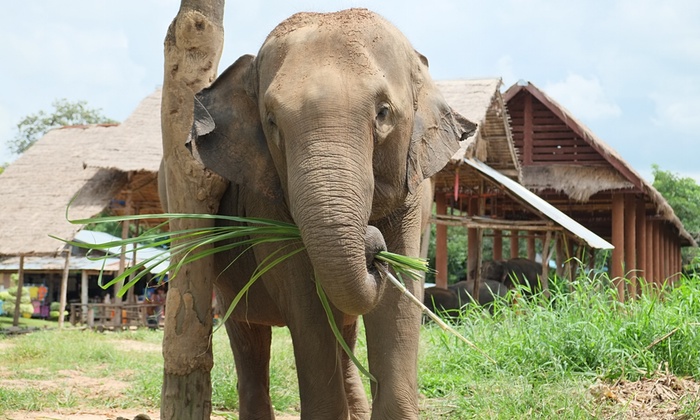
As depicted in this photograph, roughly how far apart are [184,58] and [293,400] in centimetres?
332

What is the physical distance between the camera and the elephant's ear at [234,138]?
408 centimetres

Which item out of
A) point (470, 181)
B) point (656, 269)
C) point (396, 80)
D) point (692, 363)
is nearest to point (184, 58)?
point (396, 80)

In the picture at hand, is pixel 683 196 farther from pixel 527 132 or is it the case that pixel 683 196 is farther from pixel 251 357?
pixel 251 357

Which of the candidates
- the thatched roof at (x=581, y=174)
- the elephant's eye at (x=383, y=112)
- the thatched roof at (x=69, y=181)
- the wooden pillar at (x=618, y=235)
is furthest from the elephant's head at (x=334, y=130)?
the thatched roof at (x=581, y=174)

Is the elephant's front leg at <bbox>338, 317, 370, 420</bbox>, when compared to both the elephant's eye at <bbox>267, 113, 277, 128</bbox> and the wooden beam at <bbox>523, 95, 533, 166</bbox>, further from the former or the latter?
the wooden beam at <bbox>523, 95, 533, 166</bbox>

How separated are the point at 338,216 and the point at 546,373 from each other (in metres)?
3.49

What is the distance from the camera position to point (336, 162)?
3.29 m

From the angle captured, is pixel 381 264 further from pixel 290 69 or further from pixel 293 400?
pixel 293 400

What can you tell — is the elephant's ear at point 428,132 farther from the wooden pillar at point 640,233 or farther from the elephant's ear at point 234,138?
the wooden pillar at point 640,233

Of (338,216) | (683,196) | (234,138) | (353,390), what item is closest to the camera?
(338,216)

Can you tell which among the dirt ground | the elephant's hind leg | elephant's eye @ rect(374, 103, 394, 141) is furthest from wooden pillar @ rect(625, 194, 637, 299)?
elephant's eye @ rect(374, 103, 394, 141)

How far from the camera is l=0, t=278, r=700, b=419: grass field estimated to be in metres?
5.31

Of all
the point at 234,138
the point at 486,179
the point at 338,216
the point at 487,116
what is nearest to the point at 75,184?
the point at 487,116

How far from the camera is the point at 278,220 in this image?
416 cm
